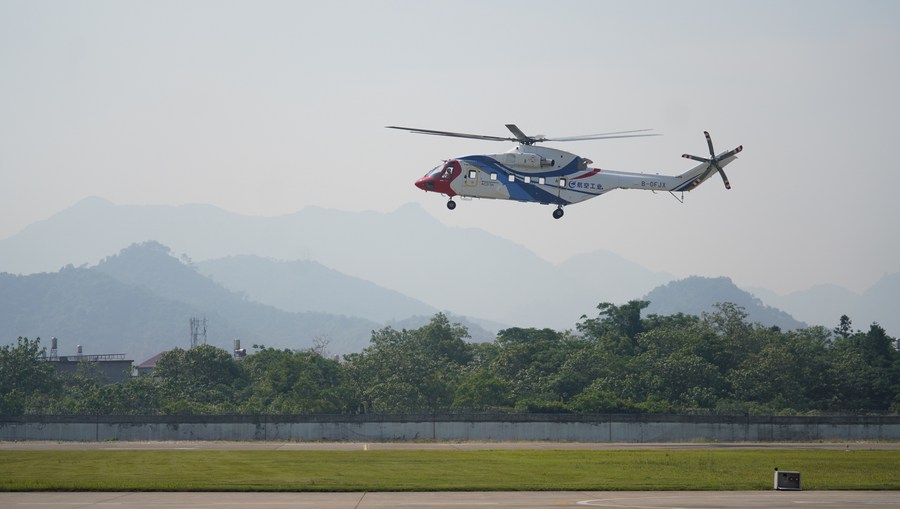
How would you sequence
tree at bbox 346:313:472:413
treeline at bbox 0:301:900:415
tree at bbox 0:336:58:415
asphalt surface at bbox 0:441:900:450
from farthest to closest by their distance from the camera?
tree at bbox 0:336:58:415 → tree at bbox 346:313:472:413 → treeline at bbox 0:301:900:415 → asphalt surface at bbox 0:441:900:450

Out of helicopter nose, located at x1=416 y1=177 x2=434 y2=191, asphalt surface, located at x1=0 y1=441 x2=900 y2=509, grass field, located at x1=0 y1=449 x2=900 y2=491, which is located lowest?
grass field, located at x1=0 y1=449 x2=900 y2=491

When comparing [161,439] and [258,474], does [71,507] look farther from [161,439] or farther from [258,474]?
[161,439]

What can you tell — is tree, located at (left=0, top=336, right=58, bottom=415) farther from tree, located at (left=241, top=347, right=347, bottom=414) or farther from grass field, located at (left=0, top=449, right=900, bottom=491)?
grass field, located at (left=0, top=449, right=900, bottom=491)

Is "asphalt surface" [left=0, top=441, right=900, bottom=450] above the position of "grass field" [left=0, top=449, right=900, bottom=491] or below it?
below

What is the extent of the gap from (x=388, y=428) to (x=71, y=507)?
151ft

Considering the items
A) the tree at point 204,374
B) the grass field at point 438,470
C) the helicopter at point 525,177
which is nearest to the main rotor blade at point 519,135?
the helicopter at point 525,177

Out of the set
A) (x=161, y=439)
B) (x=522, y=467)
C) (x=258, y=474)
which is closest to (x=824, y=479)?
(x=522, y=467)

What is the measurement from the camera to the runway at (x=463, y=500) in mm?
40250

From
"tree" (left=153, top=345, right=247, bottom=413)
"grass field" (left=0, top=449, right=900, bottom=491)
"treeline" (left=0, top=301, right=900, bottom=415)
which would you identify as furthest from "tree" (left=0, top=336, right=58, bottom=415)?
"grass field" (left=0, top=449, right=900, bottom=491)

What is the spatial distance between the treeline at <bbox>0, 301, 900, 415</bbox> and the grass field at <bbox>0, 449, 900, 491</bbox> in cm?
3353

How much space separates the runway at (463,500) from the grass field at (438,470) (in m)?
1.95

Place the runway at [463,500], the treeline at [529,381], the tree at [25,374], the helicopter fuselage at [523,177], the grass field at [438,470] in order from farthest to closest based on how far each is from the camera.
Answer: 1. the tree at [25,374]
2. the treeline at [529,381]
3. the helicopter fuselage at [523,177]
4. the grass field at [438,470]
5. the runway at [463,500]

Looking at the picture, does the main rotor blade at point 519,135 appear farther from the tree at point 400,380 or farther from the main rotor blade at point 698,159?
the tree at point 400,380

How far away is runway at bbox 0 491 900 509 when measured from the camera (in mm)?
40250
